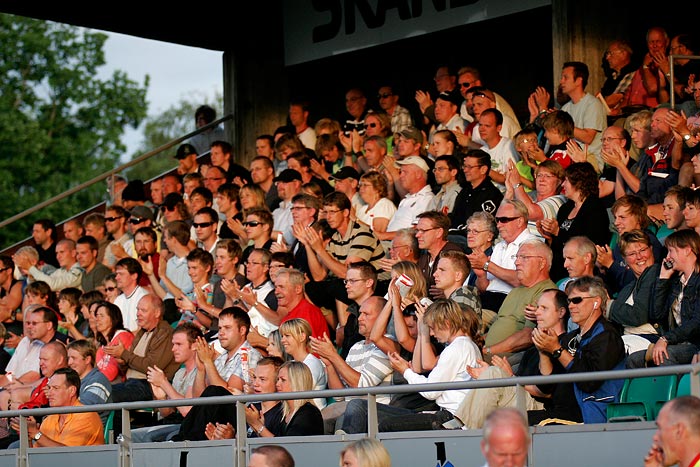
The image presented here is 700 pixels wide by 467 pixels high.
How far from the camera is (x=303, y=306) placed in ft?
34.7

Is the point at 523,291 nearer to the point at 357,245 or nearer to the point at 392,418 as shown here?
the point at 392,418

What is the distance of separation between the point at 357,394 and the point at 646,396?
1.62 meters

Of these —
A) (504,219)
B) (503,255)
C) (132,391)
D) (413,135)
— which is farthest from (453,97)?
(132,391)

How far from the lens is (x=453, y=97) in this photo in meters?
14.3

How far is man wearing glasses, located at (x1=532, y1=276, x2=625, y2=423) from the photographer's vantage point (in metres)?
7.47

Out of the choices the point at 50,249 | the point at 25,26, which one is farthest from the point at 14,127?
the point at 50,249

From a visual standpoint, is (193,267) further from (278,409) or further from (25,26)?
(25,26)

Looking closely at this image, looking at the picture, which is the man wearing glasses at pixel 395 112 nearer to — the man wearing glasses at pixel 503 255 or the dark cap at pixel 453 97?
the dark cap at pixel 453 97

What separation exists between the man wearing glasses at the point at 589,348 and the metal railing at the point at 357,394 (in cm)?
91

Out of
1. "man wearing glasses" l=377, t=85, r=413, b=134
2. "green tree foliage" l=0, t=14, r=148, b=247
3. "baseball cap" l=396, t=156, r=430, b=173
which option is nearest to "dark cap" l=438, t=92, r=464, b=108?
"man wearing glasses" l=377, t=85, r=413, b=134

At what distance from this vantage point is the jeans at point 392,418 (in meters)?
7.82

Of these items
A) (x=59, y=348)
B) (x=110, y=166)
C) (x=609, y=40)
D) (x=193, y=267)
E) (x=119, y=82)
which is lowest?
(x=59, y=348)

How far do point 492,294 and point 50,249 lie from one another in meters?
8.08

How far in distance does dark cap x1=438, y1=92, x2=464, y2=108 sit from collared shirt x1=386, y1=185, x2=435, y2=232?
213 cm
